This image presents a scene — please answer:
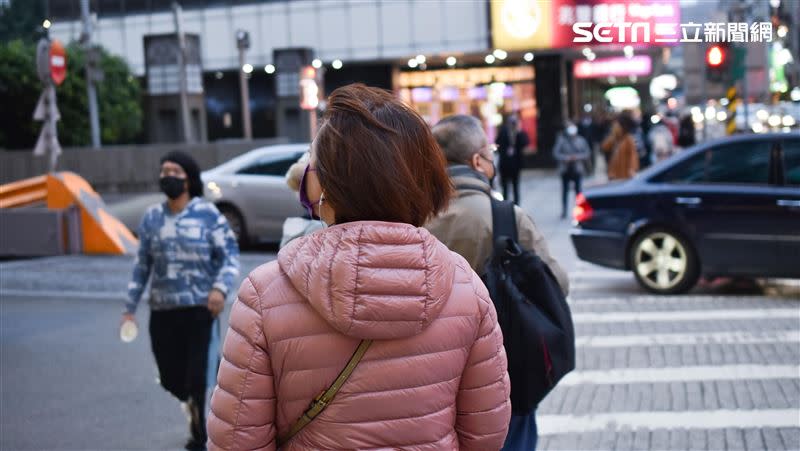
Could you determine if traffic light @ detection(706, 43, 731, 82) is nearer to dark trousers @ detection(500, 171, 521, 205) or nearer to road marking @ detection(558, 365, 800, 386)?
dark trousers @ detection(500, 171, 521, 205)

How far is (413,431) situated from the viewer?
2.54 meters

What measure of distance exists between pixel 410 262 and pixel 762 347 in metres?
7.22

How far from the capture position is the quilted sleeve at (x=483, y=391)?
Answer: 265cm

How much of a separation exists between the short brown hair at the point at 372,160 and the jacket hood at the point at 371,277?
5cm

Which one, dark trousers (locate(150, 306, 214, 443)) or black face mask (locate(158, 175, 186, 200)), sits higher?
black face mask (locate(158, 175, 186, 200))

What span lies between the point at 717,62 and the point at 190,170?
12651 mm

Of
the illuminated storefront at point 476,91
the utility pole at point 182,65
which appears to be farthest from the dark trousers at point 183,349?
the illuminated storefront at point 476,91

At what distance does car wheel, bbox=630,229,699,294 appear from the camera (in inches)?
449

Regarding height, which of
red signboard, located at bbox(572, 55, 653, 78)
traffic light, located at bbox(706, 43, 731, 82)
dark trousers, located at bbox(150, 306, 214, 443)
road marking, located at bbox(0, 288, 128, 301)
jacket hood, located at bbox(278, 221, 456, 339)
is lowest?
road marking, located at bbox(0, 288, 128, 301)

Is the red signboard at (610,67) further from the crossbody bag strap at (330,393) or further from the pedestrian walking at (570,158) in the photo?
the crossbody bag strap at (330,393)

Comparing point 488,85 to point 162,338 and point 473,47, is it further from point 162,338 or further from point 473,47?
point 162,338

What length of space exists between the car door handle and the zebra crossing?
3.20 feet

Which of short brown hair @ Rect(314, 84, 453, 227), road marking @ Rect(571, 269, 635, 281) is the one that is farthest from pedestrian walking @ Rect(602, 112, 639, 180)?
short brown hair @ Rect(314, 84, 453, 227)

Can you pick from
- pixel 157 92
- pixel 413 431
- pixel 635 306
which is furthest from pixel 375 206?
pixel 157 92
